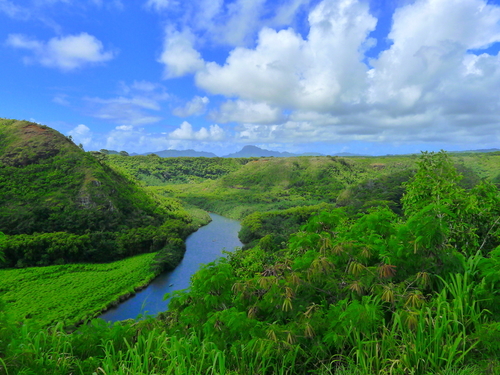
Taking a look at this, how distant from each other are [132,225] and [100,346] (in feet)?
175

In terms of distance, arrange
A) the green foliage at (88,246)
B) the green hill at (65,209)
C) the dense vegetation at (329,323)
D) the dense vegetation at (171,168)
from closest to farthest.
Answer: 1. the dense vegetation at (329,323)
2. the green foliage at (88,246)
3. the green hill at (65,209)
4. the dense vegetation at (171,168)

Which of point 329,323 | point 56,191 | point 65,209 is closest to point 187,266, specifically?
point 65,209

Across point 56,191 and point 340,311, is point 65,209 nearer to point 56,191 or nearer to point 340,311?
point 56,191

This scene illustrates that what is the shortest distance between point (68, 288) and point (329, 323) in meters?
35.8

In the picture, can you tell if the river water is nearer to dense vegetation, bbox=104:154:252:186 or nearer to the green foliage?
the green foliage

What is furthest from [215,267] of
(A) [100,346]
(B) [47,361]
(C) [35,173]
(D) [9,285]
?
(C) [35,173]

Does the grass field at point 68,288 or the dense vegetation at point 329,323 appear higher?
the dense vegetation at point 329,323

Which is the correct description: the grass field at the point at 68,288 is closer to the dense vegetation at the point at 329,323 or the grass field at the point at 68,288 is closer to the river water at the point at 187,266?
the river water at the point at 187,266

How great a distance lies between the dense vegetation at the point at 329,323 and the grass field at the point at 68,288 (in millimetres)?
24601

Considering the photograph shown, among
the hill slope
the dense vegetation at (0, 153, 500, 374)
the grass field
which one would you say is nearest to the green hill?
the hill slope

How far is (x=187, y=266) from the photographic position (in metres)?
43.2

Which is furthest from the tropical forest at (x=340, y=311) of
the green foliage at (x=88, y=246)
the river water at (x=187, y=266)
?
the green foliage at (x=88, y=246)

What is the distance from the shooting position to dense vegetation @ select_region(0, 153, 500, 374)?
2.67m

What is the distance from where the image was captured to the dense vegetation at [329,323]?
267 cm
